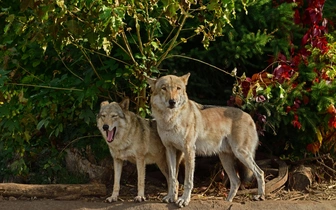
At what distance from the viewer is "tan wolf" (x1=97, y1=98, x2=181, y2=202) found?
26.9ft

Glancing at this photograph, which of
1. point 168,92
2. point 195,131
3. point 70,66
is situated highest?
point 70,66

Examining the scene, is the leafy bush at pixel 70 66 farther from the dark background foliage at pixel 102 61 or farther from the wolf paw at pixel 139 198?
the wolf paw at pixel 139 198

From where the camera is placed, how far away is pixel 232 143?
28.2 feet

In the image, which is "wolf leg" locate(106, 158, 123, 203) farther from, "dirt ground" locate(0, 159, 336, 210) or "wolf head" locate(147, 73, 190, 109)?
"wolf head" locate(147, 73, 190, 109)

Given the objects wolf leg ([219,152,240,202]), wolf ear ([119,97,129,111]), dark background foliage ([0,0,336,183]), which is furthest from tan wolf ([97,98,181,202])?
wolf leg ([219,152,240,202])

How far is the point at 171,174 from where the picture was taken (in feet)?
27.4

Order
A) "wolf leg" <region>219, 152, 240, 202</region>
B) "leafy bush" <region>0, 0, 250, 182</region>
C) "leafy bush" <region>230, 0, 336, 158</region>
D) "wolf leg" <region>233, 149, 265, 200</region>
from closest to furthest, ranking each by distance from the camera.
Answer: "leafy bush" <region>0, 0, 250, 182</region> < "wolf leg" <region>233, 149, 265, 200</region> < "wolf leg" <region>219, 152, 240, 202</region> < "leafy bush" <region>230, 0, 336, 158</region>

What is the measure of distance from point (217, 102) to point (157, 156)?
1849mm

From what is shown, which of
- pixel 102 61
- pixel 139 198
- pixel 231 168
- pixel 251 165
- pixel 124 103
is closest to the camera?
pixel 139 198

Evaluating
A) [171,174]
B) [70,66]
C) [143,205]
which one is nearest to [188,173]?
[171,174]

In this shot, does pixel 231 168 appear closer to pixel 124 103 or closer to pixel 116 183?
pixel 116 183

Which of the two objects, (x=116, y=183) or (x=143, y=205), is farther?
(x=116, y=183)

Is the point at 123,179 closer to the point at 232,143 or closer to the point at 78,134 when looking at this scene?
the point at 78,134

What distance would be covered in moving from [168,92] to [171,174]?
1.20 metres
